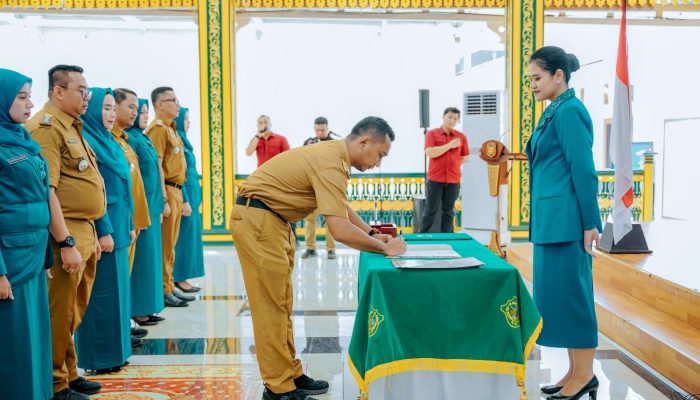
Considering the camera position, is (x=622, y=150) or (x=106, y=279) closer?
(x=622, y=150)

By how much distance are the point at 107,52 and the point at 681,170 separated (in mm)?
10180

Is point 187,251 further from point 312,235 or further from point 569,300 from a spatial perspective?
point 569,300

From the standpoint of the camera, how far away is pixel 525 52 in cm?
787

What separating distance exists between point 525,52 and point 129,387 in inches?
246

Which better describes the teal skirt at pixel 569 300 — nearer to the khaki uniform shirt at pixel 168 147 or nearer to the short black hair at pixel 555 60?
the short black hair at pixel 555 60

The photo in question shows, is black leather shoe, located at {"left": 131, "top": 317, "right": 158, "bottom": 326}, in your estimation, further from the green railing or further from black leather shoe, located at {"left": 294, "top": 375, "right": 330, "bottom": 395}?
the green railing

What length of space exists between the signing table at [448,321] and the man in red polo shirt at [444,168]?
4494mm

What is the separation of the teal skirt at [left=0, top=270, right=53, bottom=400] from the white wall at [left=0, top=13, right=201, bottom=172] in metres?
7.55

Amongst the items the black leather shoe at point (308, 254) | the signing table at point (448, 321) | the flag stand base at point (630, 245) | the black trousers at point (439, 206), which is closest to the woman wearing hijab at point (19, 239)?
the signing table at point (448, 321)

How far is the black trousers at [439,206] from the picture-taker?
23.0 ft

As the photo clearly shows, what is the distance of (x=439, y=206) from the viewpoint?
23.2 feet

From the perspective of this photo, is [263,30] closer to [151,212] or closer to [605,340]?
[151,212]

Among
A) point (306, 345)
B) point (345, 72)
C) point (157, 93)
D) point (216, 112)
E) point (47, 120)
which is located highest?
point (345, 72)

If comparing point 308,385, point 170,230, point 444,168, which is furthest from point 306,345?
point 444,168
